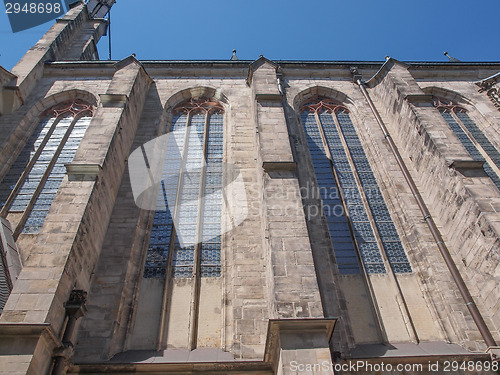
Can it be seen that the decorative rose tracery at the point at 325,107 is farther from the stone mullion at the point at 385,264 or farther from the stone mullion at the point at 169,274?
the stone mullion at the point at 169,274

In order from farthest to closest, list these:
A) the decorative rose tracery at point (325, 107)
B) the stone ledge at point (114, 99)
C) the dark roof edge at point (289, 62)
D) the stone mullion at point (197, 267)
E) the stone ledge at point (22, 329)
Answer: the dark roof edge at point (289, 62) → the decorative rose tracery at point (325, 107) → the stone ledge at point (114, 99) → the stone mullion at point (197, 267) → the stone ledge at point (22, 329)

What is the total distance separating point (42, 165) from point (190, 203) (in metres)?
4.42

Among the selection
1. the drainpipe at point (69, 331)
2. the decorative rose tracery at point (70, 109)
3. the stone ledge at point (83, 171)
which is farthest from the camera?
the decorative rose tracery at point (70, 109)

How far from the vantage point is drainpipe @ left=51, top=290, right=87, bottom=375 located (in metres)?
5.67

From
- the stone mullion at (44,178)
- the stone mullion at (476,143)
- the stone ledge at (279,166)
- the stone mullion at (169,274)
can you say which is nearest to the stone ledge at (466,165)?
the stone mullion at (476,143)

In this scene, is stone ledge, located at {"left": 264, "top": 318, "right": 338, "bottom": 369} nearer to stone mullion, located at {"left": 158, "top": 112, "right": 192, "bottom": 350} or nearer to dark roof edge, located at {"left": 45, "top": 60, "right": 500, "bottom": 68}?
stone mullion, located at {"left": 158, "top": 112, "right": 192, "bottom": 350}

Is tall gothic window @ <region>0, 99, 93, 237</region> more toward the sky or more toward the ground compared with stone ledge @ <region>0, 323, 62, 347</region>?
more toward the sky

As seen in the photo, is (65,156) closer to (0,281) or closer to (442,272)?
(0,281)

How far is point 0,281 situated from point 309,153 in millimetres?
7795

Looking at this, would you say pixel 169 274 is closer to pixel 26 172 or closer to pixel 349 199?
pixel 349 199

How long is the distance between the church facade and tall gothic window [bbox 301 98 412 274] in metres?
0.06

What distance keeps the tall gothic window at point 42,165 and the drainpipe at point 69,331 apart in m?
3.47

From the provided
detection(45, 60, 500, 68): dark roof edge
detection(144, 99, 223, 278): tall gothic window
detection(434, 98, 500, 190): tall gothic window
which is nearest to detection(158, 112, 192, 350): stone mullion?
detection(144, 99, 223, 278): tall gothic window

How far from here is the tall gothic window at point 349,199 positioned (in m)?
8.76
